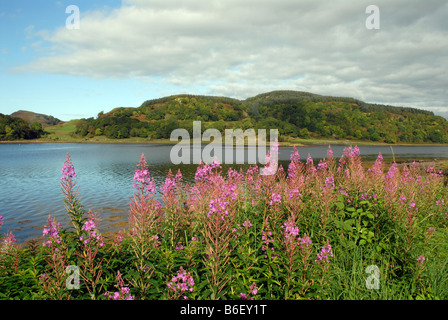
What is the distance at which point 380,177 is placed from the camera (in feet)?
24.4

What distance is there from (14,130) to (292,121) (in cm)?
15993

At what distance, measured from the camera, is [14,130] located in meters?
123

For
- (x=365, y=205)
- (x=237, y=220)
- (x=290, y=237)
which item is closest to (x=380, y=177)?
(x=365, y=205)

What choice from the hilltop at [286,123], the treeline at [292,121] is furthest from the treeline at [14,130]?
the treeline at [292,121]

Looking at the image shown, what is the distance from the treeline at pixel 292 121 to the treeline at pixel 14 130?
21472 mm

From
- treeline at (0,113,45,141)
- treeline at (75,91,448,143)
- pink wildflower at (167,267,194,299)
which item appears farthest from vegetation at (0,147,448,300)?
treeline at (0,113,45,141)

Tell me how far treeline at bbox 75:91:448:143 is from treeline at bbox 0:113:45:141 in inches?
845

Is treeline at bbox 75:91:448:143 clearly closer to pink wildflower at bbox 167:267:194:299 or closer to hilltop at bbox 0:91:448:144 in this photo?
hilltop at bbox 0:91:448:144

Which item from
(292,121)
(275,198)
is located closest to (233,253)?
(275,198)

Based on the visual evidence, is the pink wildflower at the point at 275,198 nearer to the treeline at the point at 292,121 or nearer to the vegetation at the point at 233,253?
the vegetation at the point at 233,253

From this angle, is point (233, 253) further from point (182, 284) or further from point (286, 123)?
point (286, 123)

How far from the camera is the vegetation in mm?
3609

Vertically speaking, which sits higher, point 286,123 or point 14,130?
point 286,123
